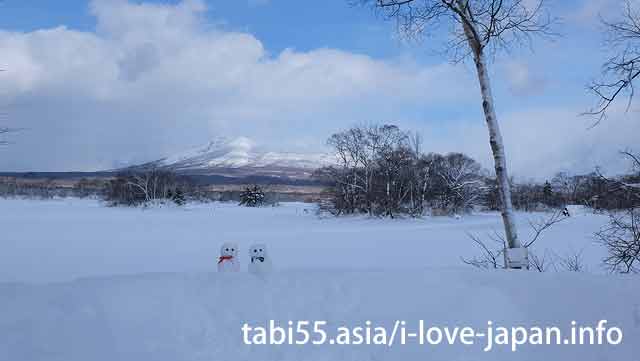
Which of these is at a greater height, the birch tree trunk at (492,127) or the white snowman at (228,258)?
the birch tree trunk at (492,127)

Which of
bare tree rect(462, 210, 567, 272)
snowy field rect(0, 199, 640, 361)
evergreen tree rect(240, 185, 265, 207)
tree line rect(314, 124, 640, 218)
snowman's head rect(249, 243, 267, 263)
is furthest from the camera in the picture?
evergreen tree rect(240, 185, 265, 207)

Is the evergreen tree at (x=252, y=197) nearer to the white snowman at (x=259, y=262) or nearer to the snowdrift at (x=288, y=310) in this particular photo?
the white snowman at (x=259, y=262)

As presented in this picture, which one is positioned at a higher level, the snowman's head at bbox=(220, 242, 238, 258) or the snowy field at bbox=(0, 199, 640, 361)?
the snowman's head at bbox=(220, 242, 238, 258)

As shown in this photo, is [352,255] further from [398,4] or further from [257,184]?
[257,184]

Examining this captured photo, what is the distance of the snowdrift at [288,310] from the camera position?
369 cm

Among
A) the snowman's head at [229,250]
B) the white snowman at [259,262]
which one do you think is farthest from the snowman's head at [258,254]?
the snowman's head at [229,250]

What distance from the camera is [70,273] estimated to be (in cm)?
1095

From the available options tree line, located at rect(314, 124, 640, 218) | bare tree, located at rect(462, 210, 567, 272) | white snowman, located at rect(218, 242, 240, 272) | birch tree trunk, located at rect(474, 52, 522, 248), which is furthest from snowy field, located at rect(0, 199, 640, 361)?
tree line, located at rect(314, 124, 640, 218)

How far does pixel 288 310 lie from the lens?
430 cm

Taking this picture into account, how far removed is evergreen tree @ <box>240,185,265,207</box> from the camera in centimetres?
7700

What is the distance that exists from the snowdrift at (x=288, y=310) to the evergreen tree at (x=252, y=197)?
238 feet

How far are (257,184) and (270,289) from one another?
78875 millimetres

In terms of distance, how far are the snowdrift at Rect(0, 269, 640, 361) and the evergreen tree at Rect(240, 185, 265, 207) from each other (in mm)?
72453

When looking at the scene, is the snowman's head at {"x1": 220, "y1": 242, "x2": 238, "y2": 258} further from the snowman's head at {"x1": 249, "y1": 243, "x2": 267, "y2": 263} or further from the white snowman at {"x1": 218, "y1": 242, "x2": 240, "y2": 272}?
the snowman's head at {"x1": 249, "y1": 243, "x2": 267, "y2": 263}
